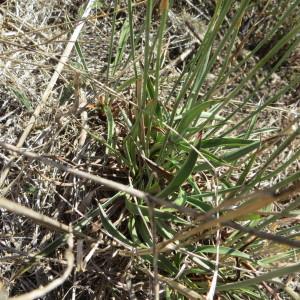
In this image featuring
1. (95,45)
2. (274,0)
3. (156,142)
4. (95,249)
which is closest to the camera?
(95,249)

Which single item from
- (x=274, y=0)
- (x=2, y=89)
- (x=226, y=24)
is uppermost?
(x=274, y=0)

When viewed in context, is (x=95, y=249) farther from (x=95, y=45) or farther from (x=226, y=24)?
(x=226, y=24)

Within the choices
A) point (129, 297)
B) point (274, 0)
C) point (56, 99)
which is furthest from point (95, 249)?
point (274, 0)

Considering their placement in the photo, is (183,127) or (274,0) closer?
(183,127)

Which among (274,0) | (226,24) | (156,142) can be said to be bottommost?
(156,142)

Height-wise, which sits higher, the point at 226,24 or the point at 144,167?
the point at 226,24

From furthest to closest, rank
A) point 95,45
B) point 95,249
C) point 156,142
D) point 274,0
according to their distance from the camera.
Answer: point 274,0
point 95,45
point 156,142
point 95,249

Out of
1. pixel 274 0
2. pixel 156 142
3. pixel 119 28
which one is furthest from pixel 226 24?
pixel 156 142

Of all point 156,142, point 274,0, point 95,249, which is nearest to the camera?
point 95,249

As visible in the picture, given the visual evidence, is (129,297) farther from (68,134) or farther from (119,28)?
(119,28)
